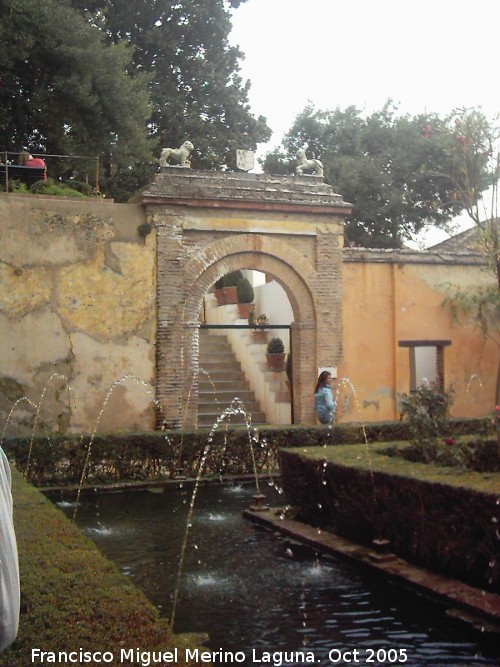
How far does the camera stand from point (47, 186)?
16578 millimetres


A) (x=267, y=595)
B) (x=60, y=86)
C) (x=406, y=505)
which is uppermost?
(x=60, y=86)

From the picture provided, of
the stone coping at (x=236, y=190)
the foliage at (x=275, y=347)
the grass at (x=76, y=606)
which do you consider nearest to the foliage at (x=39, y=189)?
the stone coping at (x=236, y=190)

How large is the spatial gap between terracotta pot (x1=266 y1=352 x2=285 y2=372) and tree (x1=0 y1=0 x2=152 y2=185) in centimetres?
700

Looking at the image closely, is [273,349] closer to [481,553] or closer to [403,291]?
[403,291]

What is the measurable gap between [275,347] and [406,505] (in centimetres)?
1233

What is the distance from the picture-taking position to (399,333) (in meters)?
16.8

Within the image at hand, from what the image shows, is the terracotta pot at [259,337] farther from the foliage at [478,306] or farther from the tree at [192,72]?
the tree at [192,72]

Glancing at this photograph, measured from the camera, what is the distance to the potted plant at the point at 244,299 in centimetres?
2089

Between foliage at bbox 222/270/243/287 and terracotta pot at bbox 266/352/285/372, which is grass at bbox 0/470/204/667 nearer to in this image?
terracotta pot at bbox 266/352/285/372

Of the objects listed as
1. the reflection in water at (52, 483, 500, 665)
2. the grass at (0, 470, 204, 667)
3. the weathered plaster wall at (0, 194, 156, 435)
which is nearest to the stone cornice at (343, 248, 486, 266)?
the weathered plaster wall at (0, 194, 156, 435)

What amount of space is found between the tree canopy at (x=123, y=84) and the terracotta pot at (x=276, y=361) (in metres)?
7.00

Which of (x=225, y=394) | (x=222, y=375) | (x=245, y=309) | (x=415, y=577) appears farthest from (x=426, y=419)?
(x=245, y=309)

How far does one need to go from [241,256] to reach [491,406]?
6.75m

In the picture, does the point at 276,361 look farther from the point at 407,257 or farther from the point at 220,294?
the point at 220,294
